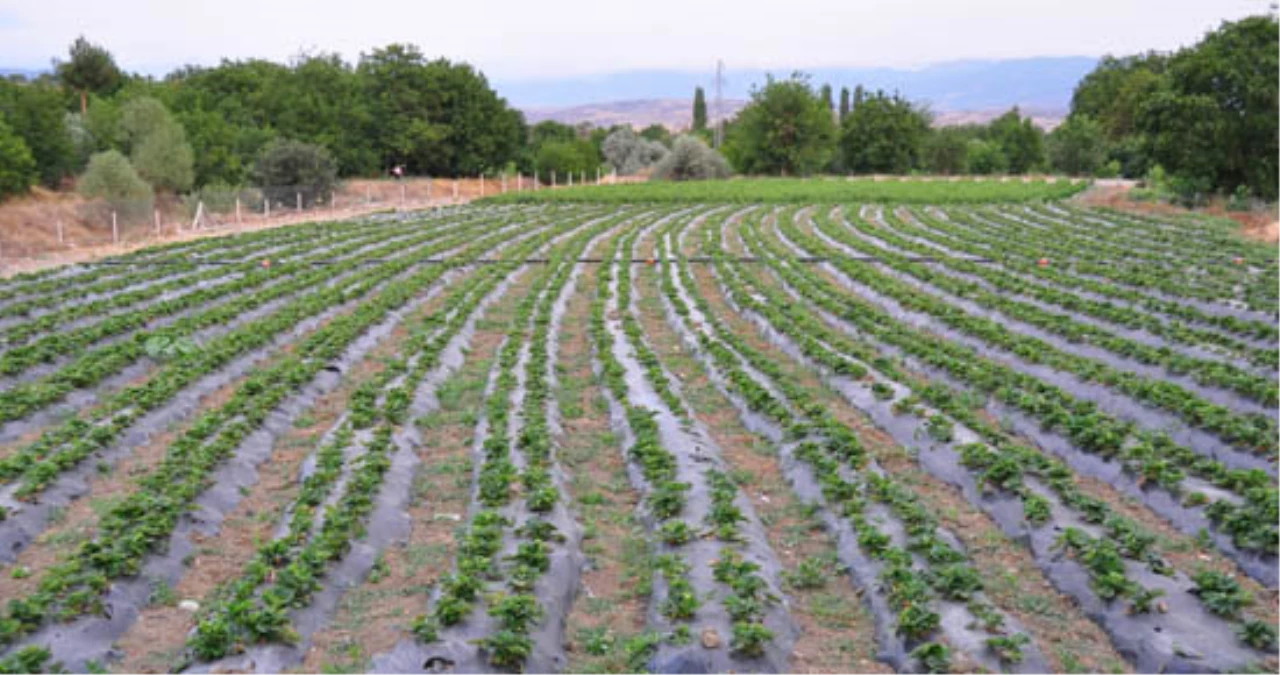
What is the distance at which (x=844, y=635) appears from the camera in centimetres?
675

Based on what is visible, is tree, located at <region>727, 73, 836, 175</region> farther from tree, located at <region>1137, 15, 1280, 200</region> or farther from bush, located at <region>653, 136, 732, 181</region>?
tree, located at <region>1137, 15, 1280, 200</region>

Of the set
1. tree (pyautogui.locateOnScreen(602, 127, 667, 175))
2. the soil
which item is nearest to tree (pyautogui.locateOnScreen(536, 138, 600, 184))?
tree (pyautogui.locateOnScreen(602, 127, 667, 175))

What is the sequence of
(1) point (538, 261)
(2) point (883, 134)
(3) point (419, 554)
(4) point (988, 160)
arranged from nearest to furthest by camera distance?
(3) point (419, 554)
(1) point (538, 261)
(2) point (883, 134)
(4) point (988, 160)

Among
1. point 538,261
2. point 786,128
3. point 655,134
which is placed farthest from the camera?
point 655,134

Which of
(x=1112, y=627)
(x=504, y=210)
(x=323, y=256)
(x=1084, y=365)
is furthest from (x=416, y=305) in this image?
(x=504, y=210)

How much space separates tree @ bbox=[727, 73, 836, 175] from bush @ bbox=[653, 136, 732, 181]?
5.89 m

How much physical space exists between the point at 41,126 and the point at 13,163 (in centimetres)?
527

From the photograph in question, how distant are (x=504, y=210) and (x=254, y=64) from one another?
40.1 m

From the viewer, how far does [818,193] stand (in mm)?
52531

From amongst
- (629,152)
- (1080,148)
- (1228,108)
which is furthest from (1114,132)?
(1228,108)

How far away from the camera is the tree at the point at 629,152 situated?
83.0 meters

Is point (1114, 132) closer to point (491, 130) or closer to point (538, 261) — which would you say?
point (491, 130)

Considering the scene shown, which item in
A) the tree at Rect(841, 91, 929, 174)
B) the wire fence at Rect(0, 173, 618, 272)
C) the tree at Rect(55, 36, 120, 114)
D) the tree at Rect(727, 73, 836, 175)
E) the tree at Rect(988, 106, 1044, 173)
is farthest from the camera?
the tree at Rect(988, 106, 1044, 173)

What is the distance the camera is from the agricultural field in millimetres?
6391
